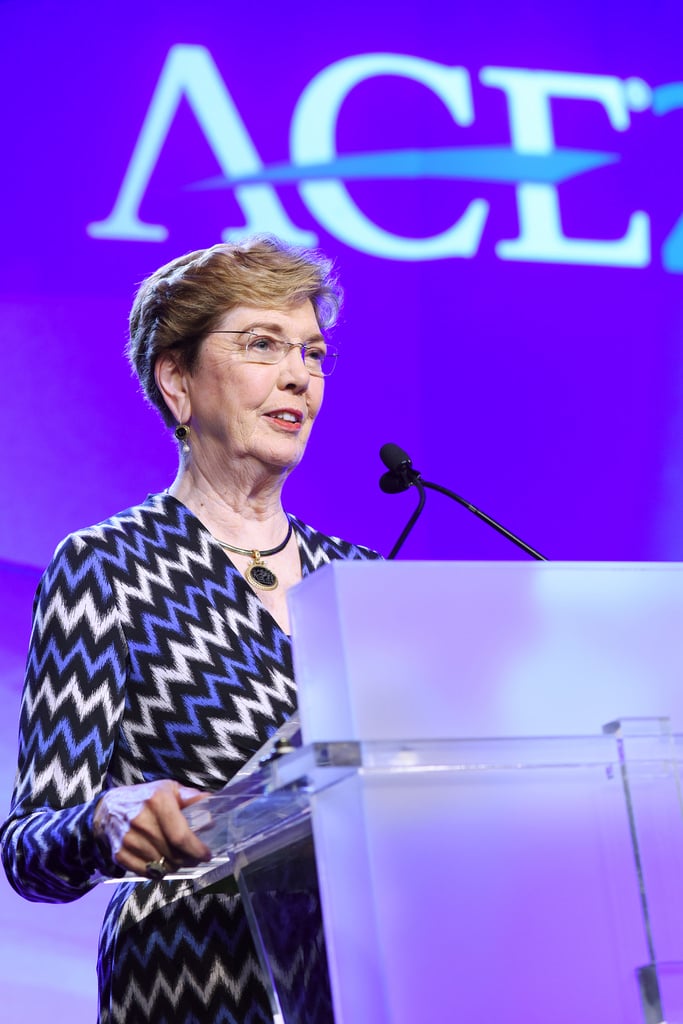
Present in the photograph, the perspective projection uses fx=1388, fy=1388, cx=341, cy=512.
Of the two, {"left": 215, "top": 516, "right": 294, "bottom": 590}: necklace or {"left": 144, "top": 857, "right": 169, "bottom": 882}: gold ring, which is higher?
{"left": 215, "top": 516, "right": 294, "bottom": 590}: necklace

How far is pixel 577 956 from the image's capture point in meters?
1.06

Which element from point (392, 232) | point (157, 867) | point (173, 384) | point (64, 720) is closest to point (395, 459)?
point (173, 384)

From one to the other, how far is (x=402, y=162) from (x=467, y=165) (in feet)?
0.51

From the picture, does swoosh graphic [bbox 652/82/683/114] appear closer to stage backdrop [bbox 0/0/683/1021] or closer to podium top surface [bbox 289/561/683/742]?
stage backdrop [bbox 0/0/683/1021]

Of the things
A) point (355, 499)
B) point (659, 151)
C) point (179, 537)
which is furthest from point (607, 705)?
point (659, 151)

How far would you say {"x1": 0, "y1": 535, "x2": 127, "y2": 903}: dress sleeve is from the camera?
1444 millimetres

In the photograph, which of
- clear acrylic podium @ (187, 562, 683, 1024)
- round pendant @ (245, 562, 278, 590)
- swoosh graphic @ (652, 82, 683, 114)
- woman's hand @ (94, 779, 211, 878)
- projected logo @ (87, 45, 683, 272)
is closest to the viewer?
clear acrylic podium @ (187, 562, 683, 1024)

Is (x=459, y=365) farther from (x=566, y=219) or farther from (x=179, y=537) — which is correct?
(x=179, y=537)

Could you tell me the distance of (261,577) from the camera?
1.88 meters

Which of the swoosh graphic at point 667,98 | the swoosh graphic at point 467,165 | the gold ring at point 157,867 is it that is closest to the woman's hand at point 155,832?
the gold ring at point 157,867

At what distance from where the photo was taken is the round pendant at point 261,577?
1870 millimetres

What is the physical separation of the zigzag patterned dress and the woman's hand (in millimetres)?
200

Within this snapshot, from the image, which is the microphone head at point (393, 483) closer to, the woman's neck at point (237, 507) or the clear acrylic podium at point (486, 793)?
the woman's neck at point (237, 507)

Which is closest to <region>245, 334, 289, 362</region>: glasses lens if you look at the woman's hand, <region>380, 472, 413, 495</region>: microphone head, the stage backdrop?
<region>380, 472, 413, 495</region>: microphone head
